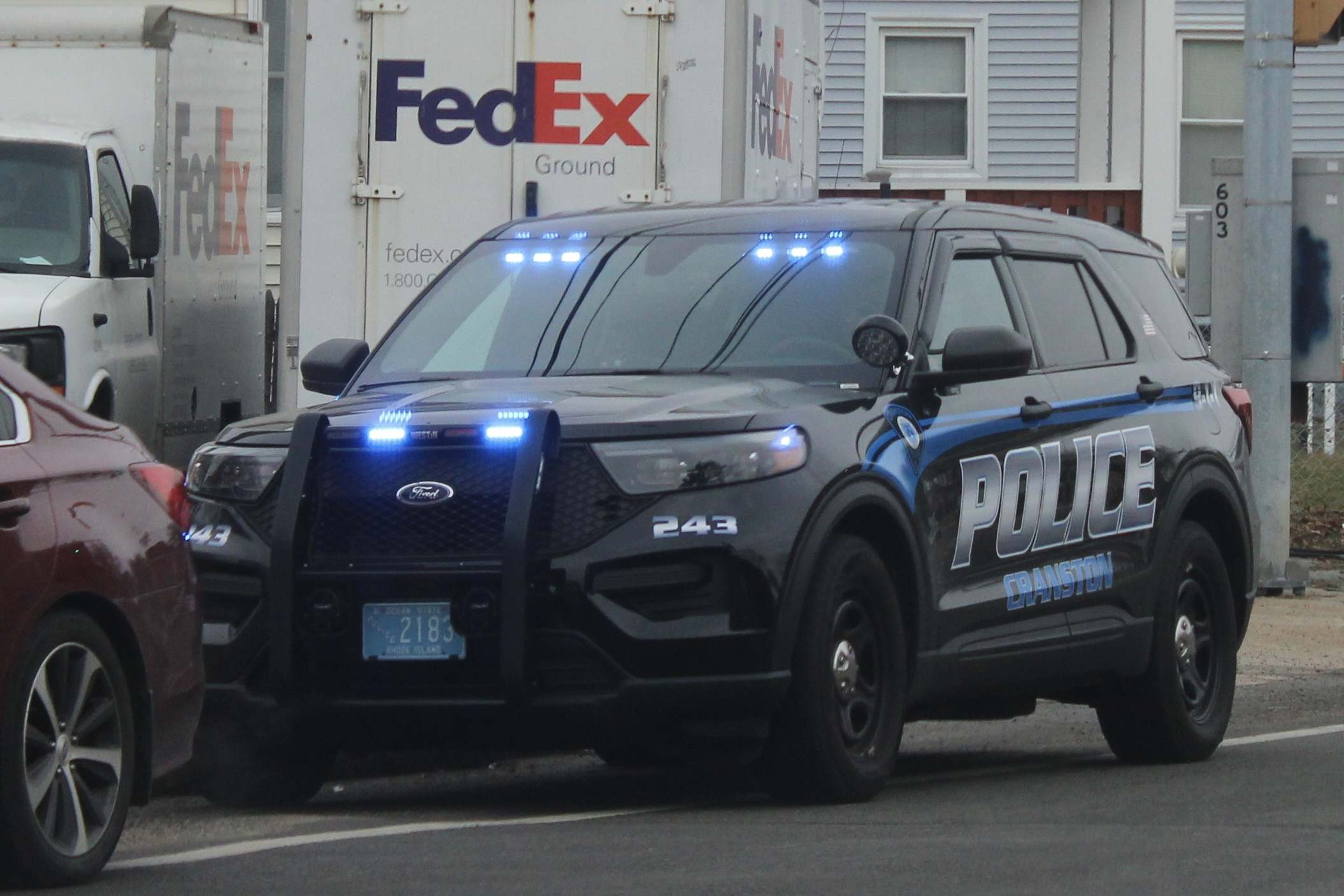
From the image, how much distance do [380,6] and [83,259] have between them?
6.44ft

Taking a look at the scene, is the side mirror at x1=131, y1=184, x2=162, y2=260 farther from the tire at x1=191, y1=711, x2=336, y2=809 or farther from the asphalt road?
the tire at x1=191, y1=711, x2=336, y2=809

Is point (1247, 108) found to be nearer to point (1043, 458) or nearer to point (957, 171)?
point (1043, 458)

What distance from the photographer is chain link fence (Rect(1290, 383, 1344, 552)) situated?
19.3m

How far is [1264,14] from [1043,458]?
7.74 m

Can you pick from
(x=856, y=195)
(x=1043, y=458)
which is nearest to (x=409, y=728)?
(x=1043, y=458)

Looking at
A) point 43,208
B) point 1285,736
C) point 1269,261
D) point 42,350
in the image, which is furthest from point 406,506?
point 1269,261

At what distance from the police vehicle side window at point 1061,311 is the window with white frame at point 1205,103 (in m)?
18.5

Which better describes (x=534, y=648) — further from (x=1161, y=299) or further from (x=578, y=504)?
(x=1161, y=299)

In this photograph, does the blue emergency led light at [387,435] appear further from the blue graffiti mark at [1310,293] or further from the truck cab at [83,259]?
the blue graffiti mark at [1310,293]

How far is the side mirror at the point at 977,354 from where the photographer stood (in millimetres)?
8000

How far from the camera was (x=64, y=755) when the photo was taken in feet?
20.7

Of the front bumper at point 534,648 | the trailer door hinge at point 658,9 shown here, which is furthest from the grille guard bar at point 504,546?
the trailer door hinge at point 658,9

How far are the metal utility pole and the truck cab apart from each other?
6.58 m

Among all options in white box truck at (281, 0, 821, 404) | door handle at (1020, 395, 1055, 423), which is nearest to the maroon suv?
door handle at (1020, 395, 1055, 423)
